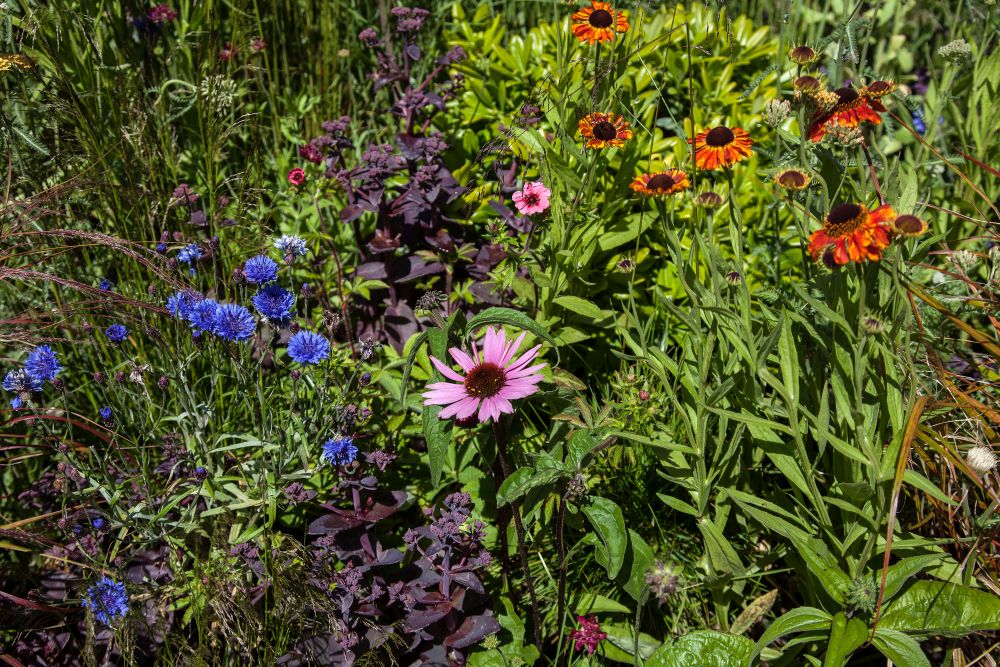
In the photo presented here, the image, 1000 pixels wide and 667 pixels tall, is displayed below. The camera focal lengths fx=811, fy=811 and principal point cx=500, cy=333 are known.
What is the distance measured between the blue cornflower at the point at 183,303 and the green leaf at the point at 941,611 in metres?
1.54

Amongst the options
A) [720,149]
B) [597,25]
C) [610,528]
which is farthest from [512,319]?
[597,25]

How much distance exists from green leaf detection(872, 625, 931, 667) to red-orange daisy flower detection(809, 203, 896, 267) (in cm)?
68

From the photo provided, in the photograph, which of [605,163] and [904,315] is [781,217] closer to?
[605,163]

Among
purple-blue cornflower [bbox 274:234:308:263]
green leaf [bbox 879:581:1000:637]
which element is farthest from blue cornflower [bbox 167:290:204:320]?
green leaf [bbox 879:581:1000:637]

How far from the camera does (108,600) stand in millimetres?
1659

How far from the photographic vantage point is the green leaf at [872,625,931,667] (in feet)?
4.60

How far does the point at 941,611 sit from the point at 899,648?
117 millimetres

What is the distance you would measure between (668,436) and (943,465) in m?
0.60

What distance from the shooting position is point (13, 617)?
1794mm

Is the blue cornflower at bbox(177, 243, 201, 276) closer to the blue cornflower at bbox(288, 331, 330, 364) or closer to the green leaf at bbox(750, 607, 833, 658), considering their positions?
the blue cornflower at bbox(288, 331, 330, 364)

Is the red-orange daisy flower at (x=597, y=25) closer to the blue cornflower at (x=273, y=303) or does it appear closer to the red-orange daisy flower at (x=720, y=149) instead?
the red-orange daisy flower at (x=720, y=149)

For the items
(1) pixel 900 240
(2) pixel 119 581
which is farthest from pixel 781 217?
(2) pixel 119 581

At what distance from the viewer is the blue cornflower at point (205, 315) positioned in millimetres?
1674

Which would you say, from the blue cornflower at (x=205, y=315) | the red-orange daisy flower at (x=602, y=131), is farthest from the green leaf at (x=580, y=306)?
the blue cornflower at (x=205, y=315)
